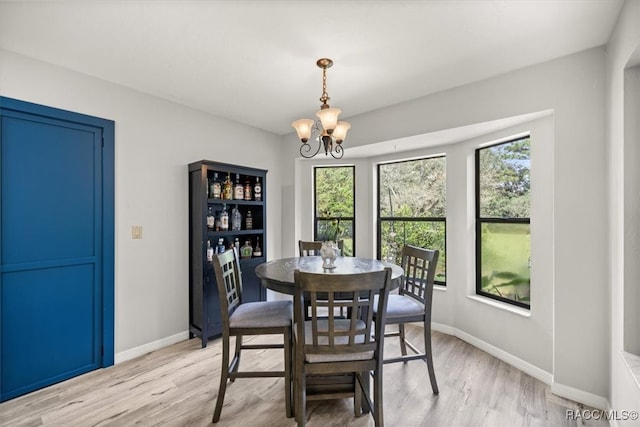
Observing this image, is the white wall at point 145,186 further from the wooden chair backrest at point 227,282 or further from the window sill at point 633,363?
the window sill at point 633,363

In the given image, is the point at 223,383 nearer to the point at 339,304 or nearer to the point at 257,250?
→ the point at 339,304

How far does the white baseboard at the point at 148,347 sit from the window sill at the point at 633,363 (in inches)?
135

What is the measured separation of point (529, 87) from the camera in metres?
2.32

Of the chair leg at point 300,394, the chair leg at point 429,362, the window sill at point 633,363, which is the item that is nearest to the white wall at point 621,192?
the window sill at point 633,363

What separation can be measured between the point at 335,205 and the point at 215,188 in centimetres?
167

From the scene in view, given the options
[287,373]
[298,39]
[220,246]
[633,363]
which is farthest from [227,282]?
[633,363]

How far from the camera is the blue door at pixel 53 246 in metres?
2.15

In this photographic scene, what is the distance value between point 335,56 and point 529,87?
59.4 inches

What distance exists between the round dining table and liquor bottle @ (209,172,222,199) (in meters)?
1.18

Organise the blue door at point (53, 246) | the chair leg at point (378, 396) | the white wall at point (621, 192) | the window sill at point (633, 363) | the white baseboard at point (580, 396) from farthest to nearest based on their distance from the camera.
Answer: the blue door at point (53, 246), the white baseboard at point (580, 396), the chair leg at point (378, 396), the white wall at point (621, 192), the window sill at point (633, 363)

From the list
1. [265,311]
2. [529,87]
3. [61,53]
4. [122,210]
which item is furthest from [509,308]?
[61,53]

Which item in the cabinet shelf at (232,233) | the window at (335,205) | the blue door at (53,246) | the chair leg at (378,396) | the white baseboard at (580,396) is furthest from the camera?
the window at (335,205)

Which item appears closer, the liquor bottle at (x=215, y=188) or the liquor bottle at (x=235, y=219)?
the liquor bottle at (x=215, y=188)

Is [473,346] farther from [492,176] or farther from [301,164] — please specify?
[301,164]
